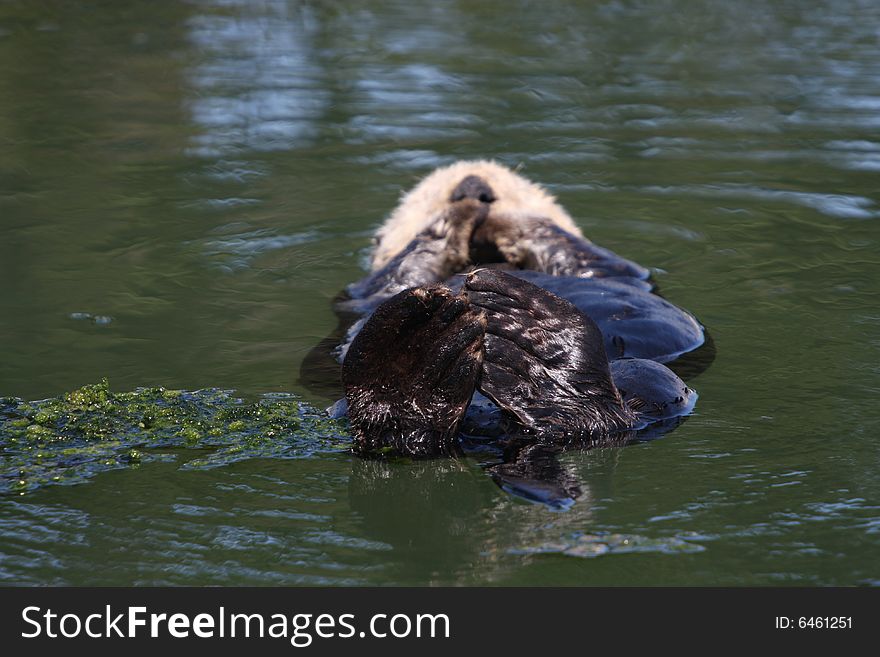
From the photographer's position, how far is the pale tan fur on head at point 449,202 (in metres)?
5.05

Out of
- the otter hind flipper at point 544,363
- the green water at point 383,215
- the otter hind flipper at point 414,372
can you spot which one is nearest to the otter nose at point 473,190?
Answer: the green water at point 383,215

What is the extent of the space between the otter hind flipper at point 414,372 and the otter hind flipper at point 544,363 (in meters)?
0.13

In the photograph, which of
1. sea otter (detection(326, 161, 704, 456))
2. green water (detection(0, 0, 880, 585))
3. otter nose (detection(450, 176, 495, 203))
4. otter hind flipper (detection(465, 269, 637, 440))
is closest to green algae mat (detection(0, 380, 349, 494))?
green water (detection(0, 0, 880, 585))

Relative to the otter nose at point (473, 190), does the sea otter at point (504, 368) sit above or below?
below

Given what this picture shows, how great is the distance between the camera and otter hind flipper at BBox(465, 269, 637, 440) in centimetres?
330

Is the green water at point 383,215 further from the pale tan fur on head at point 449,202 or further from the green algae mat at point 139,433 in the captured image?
the pale tan fur on head at point 449,202

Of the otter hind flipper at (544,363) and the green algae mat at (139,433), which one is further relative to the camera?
the otter hind flipper at (544,363)

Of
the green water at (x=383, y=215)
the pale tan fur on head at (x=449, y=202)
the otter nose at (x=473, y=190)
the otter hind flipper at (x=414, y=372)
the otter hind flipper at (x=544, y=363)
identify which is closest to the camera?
the green water at (x=383, y=215)

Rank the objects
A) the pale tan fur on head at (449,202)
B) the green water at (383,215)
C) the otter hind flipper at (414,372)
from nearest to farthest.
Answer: the green water at (383,215)
the otter hind flipper at (414,372)
the pale tan fur on head at (449,202)

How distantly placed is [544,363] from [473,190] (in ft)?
5.64

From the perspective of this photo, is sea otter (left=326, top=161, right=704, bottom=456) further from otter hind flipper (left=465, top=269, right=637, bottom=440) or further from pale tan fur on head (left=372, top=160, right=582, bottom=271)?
pale tan fur on head (left=372, top=160, right=582, bottom=271)

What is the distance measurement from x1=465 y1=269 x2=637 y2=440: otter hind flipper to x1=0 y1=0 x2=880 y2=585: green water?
0.47ft

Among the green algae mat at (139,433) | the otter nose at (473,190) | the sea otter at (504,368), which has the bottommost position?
the green algae mat at (139,433)

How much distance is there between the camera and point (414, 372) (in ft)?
10.6
